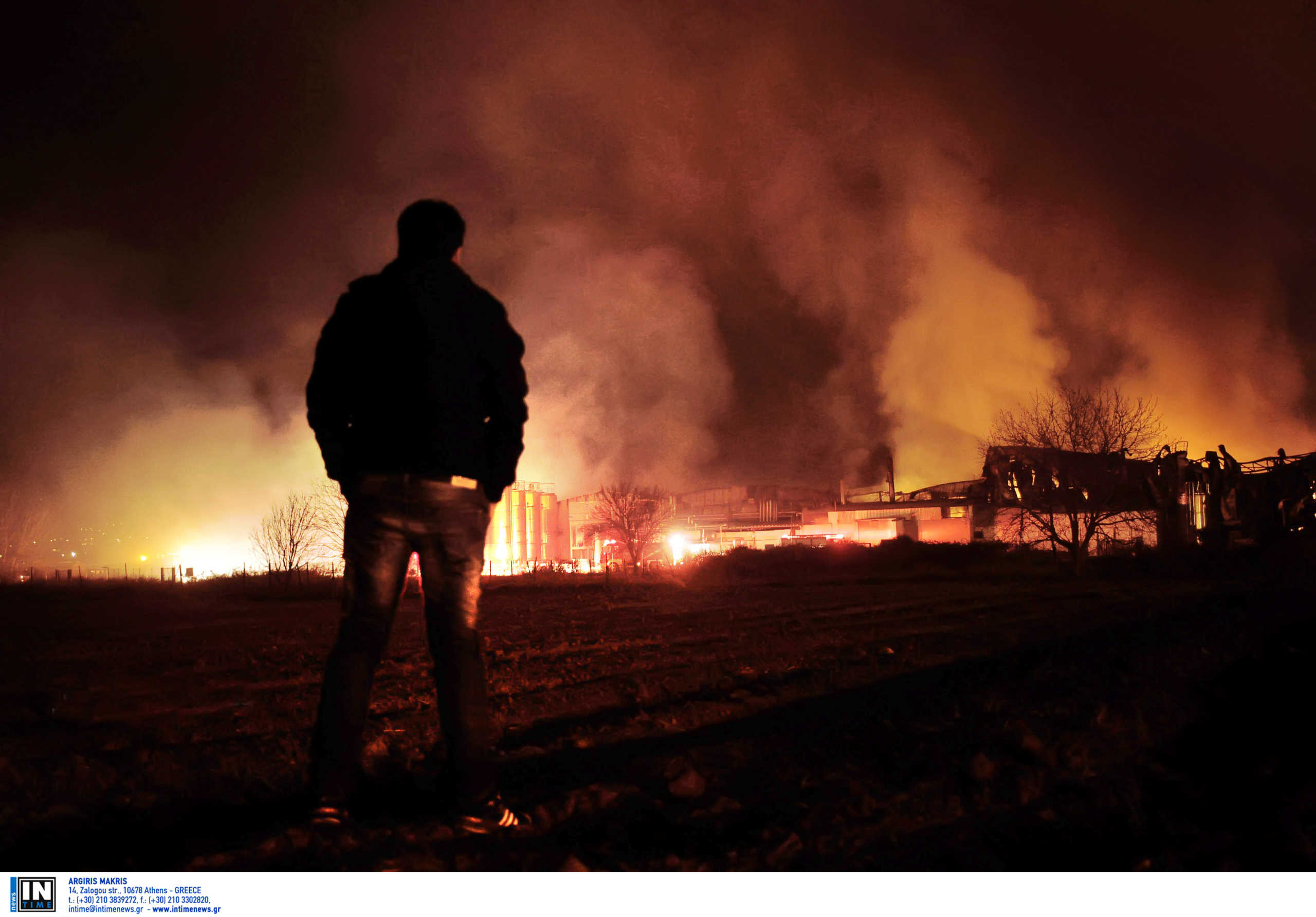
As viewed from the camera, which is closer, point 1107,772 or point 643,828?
point 643,828

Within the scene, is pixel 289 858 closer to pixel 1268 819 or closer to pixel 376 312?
pixel 376 312

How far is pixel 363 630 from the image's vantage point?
2254 mm

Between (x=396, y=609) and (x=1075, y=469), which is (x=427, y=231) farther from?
(x=1075, y=469)

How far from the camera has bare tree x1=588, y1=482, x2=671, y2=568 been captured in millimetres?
42375

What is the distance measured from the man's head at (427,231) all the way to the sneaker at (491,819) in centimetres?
155

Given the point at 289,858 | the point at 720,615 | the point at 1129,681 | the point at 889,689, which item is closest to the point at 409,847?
the point at 289,858

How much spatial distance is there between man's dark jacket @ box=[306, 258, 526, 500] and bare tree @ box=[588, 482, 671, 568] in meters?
35.9

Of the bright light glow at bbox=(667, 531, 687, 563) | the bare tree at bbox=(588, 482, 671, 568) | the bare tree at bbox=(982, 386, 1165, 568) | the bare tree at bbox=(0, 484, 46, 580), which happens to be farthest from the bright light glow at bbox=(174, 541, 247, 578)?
the bare tree at bbox=(982, 386, 1165, 568)

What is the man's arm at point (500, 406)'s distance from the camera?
2.38 m

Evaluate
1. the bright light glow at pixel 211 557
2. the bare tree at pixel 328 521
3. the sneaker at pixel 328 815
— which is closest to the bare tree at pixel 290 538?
the bare tree at pixel 328 521

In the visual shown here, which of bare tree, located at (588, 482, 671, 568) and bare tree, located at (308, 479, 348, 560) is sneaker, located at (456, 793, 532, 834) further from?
bare tree, located at (588, 482, 671, 568)

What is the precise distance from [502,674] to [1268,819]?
13.7ft

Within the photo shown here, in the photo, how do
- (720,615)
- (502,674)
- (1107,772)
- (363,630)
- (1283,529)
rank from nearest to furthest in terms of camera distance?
1. (363,630)
2. (1107,772)
3. (502,674)
4. (720,615)
5. (1283,529)
